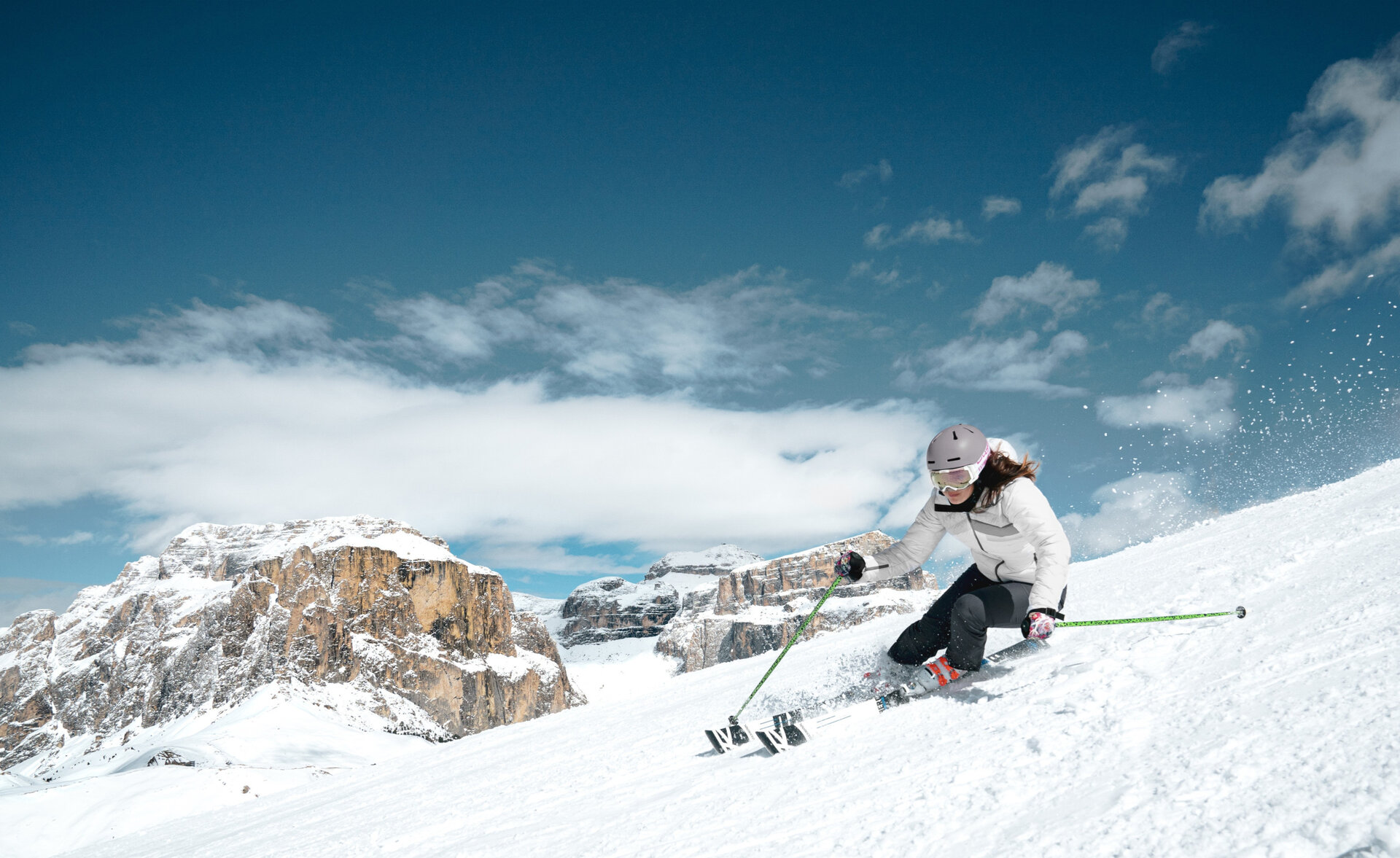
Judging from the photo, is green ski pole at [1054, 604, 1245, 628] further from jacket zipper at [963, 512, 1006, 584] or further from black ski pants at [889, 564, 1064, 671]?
jacket zipper at [963, 512, 1006, 584]

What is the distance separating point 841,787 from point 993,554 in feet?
6.99

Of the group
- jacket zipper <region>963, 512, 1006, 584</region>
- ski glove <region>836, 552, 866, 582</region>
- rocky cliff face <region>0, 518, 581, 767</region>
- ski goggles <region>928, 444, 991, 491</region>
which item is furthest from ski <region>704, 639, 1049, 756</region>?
rocky cliff face <region>0, 518, 581, 767</region>

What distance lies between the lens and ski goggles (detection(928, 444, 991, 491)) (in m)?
4.45

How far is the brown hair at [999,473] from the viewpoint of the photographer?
175 inches

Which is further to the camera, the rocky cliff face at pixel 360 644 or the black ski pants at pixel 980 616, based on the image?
the rocky cliff face at pixel 360 644

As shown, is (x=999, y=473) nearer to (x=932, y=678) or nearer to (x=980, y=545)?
(x=980, y=545)

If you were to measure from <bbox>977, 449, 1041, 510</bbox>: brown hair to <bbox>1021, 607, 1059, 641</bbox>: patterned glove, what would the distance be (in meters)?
0.73

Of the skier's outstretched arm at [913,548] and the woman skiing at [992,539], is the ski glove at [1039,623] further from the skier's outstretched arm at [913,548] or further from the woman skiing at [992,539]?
the skier's outstretched arm at [913,548]

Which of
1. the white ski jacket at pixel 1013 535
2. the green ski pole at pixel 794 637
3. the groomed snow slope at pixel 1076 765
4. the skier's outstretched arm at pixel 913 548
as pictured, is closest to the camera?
the groomed snow slope at pixel 1076 765

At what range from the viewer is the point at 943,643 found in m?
4.98

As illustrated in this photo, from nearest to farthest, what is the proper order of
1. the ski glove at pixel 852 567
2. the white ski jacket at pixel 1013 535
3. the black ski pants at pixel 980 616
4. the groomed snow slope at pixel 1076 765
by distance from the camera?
the groomed snow slope at pixel 1076 765, the white ski jacket at pixel 1013 535, the black ski pants at pixel 980 616, the ski glove at pixel 852 567

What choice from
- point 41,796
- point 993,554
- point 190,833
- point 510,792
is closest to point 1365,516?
point 993,554

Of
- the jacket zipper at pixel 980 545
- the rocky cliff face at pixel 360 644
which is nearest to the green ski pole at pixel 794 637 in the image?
the jacket zipper at pixel 980 545

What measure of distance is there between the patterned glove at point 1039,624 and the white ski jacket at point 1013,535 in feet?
0.21
